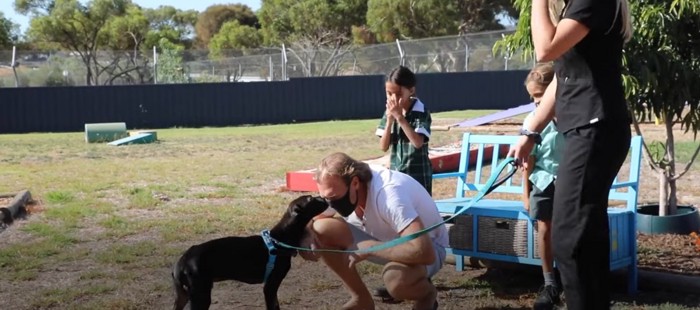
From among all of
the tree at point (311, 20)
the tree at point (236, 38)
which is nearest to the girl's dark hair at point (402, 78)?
the tree at point (311, 20)

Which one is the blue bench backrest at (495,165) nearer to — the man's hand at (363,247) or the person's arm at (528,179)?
the person's arm at (528,179)

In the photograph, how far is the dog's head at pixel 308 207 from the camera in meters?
4.55

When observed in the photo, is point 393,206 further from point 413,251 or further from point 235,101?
point 235,101

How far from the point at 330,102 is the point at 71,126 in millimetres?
7023

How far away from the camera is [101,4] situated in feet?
123

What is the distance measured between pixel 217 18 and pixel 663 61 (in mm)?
64040

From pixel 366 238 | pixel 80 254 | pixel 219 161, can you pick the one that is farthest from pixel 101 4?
pixel 366 238

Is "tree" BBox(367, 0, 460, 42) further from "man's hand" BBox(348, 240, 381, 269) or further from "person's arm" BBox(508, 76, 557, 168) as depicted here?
"person's arm" BBox(508, 76, 557, 168)

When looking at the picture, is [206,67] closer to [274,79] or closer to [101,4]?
[274,79]

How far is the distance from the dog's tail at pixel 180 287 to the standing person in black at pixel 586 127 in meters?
1.95

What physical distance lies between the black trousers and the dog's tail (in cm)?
194

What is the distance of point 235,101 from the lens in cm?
2548

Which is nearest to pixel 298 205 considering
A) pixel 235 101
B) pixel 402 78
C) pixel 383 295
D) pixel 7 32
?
pixel 383 295

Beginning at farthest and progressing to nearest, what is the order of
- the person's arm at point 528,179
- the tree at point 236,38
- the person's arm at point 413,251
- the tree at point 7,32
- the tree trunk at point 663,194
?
the tree at point 236,38 → the tree at point 7,32 → the tree trunk at point 663,194 → the person's arm at point 528,179 → the person's arm at point 413,251
